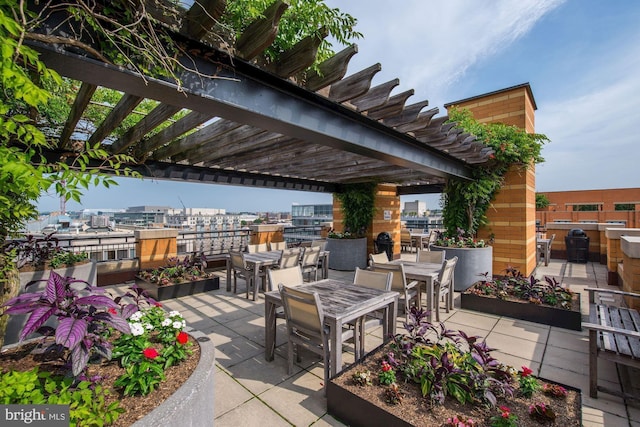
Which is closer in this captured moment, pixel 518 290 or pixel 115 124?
pixel 115 124

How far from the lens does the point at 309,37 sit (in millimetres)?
1838

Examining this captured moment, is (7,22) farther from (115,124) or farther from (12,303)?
(115,124)

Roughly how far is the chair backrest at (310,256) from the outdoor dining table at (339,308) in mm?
2111

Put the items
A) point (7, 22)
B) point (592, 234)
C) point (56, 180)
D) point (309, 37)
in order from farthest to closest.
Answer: point (592, 234)
point (309, 37)
point (56, 180)
point (7, 22)

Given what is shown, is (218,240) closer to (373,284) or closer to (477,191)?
(373,284)

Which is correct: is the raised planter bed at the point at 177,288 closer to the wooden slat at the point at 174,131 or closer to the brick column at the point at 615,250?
the wooden slat at the point at 174,131

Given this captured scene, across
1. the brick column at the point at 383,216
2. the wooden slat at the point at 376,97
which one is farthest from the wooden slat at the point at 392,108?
the brick column at the point at 383,216

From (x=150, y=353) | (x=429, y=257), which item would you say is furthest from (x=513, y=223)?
(x=150, y=353)

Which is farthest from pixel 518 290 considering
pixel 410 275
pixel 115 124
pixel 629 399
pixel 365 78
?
pixel 115 124

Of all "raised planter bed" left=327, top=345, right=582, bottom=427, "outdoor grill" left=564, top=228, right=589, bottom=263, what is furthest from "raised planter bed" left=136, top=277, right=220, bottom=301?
"outdoor grill" left=564, top=228, right=589, bottom=263

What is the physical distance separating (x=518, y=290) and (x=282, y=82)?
451 cm

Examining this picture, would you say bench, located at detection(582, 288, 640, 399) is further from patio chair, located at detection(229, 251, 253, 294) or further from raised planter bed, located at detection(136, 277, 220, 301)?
raised planter bed, located at detection(136, 277, 220, 301)

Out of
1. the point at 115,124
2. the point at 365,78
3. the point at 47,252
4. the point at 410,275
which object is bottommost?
the point at 410,275

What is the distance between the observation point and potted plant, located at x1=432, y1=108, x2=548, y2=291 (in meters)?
5.23
